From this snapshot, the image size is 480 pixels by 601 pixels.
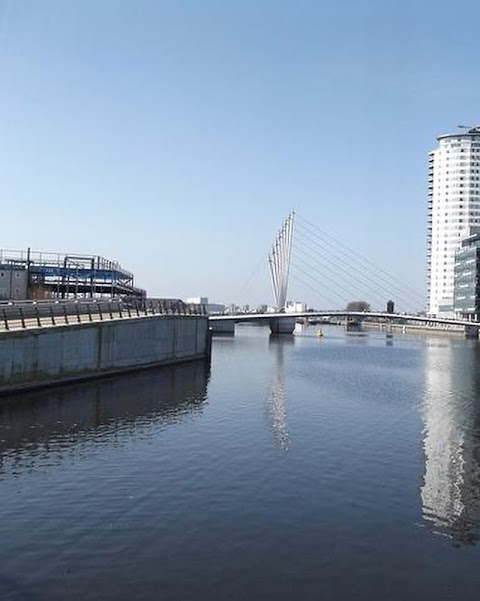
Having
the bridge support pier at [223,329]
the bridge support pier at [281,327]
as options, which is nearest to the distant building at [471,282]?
the bridge support pier at [281,327]

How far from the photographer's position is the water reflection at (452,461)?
62.5ft

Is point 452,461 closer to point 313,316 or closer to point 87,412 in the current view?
point 87,412

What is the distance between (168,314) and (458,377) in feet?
91.5

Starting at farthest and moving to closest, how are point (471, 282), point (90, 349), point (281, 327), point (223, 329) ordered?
point (471, 282) < point (281, 327) < point (223, 329) < point (90, 349)

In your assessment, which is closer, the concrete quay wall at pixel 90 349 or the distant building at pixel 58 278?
the concrete quay wall at pixel 90 349

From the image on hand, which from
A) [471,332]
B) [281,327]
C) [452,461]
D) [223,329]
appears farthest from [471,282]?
[452,461]

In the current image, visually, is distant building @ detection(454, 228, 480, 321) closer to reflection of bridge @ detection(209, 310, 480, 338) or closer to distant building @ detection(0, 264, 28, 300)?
reflection of bridge @ detection(209, 310, 480, 338)

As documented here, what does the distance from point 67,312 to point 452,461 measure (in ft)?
102

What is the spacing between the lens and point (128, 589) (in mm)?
13484

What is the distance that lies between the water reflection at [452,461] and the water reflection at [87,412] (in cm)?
1269

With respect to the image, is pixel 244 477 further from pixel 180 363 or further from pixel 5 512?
pixel 180 363

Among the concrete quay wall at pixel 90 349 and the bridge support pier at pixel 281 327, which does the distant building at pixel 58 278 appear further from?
the bridge support pier at pixel 281 327

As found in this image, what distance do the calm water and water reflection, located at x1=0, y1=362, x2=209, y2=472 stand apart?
149 mm

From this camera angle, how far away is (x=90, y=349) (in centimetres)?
4634
